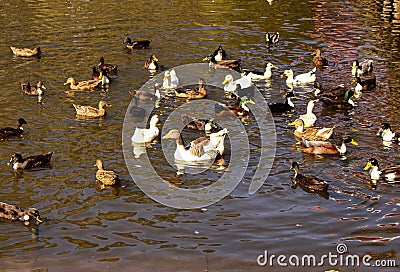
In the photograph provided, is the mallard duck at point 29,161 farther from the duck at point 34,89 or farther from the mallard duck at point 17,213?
the duck at point 34,89

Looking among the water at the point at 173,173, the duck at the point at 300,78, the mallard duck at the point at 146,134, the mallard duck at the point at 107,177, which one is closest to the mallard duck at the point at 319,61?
the water at the point at 173,173

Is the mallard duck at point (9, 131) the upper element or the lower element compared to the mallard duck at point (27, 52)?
lower

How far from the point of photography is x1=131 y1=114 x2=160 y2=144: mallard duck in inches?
623

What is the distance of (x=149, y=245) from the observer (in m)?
10.9

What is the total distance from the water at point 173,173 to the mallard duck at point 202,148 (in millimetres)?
555

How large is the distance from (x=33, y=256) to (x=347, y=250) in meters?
5.41

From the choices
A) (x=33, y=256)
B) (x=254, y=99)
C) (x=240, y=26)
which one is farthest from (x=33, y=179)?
(x=240, y=26)

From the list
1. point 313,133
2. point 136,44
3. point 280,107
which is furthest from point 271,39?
Result: point 313,133

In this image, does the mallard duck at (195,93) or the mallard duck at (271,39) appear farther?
the mallard duck at (271,39)

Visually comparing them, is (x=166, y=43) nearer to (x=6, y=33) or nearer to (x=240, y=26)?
(x=240, y=26)

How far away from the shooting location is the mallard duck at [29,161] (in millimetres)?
13930

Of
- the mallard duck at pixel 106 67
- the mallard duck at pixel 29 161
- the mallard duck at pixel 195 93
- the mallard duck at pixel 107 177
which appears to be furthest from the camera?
the mallard duck at pixel 106 67

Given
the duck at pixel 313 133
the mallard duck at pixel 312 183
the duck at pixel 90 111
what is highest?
the duck at pixel 90 111

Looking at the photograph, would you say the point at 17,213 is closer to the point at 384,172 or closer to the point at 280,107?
the point at 384,172
